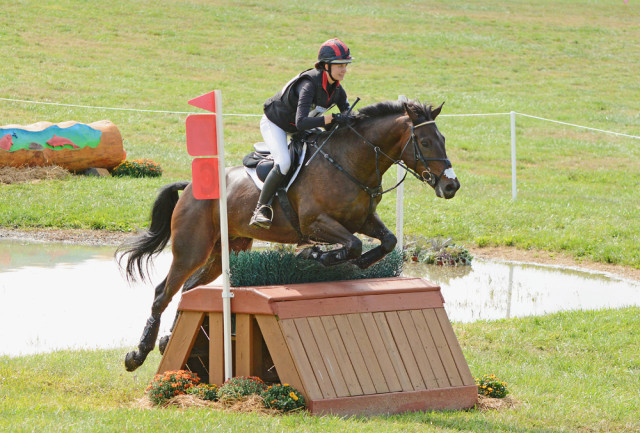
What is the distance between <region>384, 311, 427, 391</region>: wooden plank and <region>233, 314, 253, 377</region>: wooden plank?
97 cm

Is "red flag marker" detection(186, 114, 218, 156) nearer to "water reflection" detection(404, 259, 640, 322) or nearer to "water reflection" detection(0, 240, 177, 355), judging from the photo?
"water reflection" detection(0, 240, 177, 355)

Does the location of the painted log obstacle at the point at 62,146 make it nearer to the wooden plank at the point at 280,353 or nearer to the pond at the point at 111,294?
the pond at the point at 111,294

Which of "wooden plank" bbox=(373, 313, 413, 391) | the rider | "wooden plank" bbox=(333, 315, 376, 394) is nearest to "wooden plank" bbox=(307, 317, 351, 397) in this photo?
"wooden plank" bbox=(333, 315, 376, 394)

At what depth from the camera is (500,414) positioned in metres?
5.82

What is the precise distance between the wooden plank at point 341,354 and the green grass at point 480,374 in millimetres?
267

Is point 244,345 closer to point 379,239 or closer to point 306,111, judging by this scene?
point 379,239

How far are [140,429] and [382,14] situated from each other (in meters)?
39.6

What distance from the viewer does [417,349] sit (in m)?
5.99

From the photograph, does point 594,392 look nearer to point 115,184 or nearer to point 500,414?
point 500,414

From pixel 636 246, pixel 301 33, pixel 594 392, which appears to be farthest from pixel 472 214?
pixel 301 33

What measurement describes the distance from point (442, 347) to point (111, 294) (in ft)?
16.2

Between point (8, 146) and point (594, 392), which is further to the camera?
point (8, 146)

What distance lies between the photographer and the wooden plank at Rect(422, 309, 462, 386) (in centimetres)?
601

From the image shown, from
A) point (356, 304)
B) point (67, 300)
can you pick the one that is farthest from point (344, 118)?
point (67, 300)
